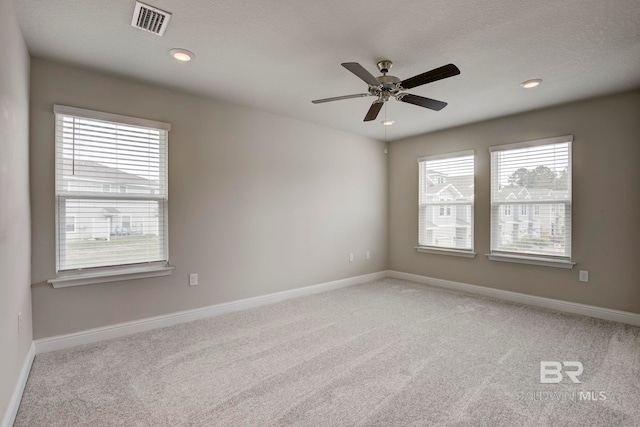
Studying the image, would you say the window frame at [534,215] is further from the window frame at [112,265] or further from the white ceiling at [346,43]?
the window frame at [112,265]

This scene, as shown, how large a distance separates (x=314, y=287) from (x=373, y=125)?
8.35 feet

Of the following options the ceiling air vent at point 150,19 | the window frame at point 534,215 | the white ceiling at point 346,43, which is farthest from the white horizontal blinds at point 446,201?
the ceiling air vent at point 150,19

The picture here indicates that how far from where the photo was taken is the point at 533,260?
4133 millimetres

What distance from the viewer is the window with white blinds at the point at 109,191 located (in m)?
2.90

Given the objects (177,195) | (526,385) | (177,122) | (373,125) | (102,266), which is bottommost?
(526,385)

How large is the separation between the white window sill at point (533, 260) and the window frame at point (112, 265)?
416 cm

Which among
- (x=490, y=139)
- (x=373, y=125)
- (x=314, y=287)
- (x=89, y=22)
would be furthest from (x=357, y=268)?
(x=89, y=22)

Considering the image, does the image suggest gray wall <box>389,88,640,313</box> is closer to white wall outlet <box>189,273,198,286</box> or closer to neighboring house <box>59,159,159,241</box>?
white wall outlet <box>189,273,198,286</box>

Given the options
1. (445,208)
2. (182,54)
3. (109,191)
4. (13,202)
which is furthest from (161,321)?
(445,208)

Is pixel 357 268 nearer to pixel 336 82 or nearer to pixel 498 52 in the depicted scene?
pixel 336 82

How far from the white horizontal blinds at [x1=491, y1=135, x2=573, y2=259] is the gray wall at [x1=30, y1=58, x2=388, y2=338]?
1.97 metres

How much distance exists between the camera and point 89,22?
226 cm

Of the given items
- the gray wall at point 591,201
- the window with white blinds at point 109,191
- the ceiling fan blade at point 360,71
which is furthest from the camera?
the gray wall at point 591,201

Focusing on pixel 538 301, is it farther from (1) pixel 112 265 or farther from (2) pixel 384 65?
(1) pixel 112 265
